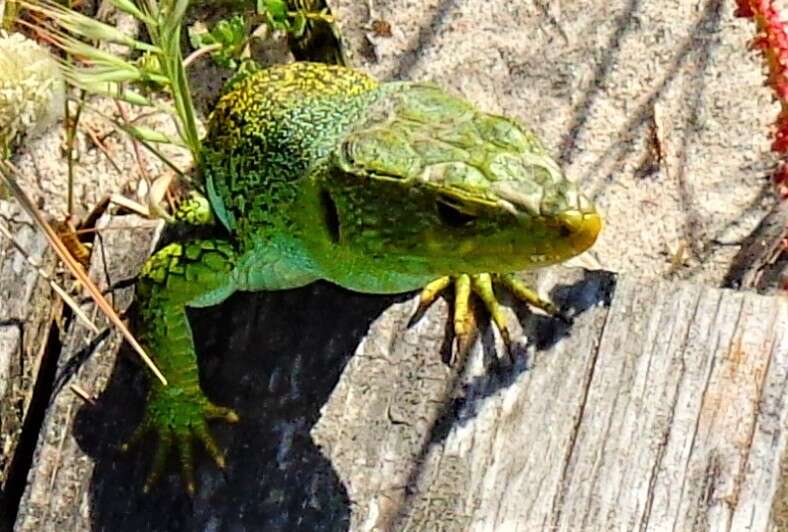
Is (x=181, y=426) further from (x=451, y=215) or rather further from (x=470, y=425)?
(x=451, y=215)

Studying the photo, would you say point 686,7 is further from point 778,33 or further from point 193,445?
point 193,445

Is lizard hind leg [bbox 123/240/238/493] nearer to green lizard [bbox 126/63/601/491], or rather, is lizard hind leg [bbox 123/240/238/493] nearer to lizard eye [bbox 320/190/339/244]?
green lizard [bbox 126/63/601/491]

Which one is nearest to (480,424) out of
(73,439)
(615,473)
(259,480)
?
(615,473)

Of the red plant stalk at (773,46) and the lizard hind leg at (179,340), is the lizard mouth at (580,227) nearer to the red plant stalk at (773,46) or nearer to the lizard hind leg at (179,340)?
the lizard hind leg at (179,340)

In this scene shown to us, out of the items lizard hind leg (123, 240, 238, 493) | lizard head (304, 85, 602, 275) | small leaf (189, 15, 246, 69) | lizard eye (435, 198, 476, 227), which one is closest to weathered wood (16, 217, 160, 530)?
lizard hind leg (123, 240, 238, 493)

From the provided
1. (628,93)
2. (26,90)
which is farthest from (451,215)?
(628,93)
